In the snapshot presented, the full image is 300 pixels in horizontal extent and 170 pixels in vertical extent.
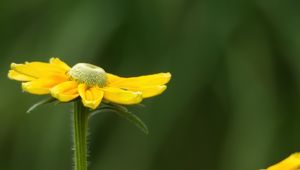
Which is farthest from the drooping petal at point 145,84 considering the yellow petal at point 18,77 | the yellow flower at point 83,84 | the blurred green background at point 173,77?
the blurred green background at point 173,77

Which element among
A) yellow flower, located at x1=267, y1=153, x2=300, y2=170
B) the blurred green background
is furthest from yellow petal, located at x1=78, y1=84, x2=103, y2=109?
the blurred green background

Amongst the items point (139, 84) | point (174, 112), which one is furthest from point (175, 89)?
point (139, 84)

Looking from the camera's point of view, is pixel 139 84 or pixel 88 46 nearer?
pixel 139 84

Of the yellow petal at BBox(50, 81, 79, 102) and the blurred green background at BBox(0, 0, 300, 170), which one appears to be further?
the blurred green background at BBox(0, 0, 300, 170)

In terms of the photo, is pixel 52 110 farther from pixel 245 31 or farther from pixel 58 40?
pixel 245 31

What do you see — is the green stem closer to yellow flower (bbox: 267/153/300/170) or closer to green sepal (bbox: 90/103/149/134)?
green sepal (bbox: 90/103/149/134)

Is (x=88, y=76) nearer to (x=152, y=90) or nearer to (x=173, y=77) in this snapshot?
(x=152, y=90)

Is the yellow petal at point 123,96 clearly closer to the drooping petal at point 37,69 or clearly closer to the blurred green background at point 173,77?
the drooping petal at point 37,69
